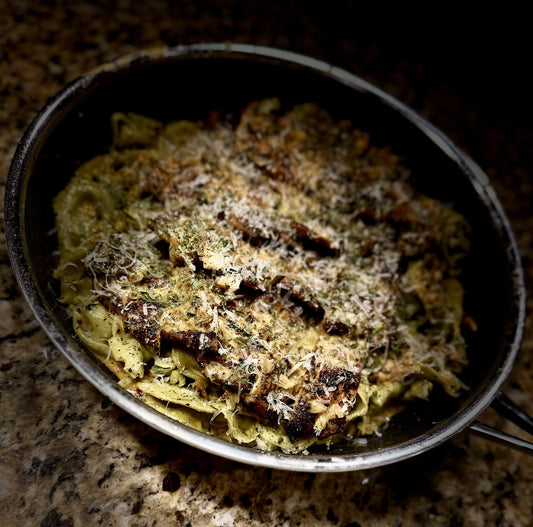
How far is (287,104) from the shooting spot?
3049mm

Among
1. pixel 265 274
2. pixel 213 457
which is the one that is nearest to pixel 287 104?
pixel 265 274

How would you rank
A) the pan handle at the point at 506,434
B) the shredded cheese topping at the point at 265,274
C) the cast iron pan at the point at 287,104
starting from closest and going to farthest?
the cast iron pan at the point at 287,104, the pan handle at the point at 506,434, the shredded cheese topping at the point at 265,274

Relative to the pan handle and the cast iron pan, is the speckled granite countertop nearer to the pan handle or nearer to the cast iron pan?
the cast iron pan

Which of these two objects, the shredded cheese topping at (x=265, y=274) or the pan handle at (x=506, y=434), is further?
the shredded cheese topping at (x=265, y=274)

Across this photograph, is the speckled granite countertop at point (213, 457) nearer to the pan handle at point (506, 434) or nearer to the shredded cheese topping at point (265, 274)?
the shredded cheese topping at point (265, 274)

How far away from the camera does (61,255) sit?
236 cm

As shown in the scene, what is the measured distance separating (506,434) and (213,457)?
4.24ft

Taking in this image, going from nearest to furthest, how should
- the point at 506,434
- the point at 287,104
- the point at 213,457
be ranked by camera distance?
the point at 506,434
the point at 213,457
the point at 287,104

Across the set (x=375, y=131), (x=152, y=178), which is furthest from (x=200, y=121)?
(x=375, y=131)

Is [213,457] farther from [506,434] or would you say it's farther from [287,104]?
[287,104]

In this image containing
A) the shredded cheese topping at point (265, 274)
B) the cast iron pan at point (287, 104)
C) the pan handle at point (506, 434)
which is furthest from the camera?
the shredded cheese topping at point (265, 274)

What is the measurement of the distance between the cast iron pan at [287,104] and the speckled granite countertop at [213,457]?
33cm

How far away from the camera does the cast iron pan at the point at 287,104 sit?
6.36 feet

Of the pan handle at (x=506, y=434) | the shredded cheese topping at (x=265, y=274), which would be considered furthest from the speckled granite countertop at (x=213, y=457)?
the pan handle at (x=506, y=434)
